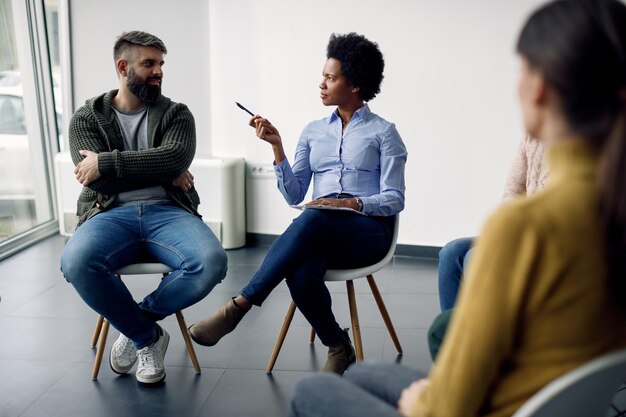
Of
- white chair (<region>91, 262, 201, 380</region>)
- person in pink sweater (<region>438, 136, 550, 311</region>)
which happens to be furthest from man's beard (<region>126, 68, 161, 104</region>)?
person in pink sweater (<region>438, 136, 550, 311</region>)

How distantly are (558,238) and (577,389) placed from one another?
0.86 ft

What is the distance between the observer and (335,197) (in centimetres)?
293

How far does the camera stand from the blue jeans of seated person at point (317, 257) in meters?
2.62

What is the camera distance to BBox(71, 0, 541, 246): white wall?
171 inches

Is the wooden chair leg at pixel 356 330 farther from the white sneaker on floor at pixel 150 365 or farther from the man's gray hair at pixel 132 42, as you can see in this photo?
the man's gray hair at pixel 132 42

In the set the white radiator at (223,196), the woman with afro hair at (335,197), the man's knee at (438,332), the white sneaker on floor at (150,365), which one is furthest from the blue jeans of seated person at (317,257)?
the white radiator at (223,196)

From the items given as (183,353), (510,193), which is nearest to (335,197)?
(510,193)

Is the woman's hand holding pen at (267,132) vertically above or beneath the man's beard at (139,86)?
beneath

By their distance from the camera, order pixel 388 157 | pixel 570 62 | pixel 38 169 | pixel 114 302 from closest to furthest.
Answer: pixel 570 62 → pixel 114 302 → pixel 388 157 → pixel 38 169

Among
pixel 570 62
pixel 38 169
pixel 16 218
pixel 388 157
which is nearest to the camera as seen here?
pixel 570 62

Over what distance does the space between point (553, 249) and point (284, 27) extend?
12.7 feet

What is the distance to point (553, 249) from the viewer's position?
994 mm

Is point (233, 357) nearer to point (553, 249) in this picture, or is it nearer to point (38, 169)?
point (553, 249)

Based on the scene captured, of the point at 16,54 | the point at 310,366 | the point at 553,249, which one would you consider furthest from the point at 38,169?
the point at 553,249
